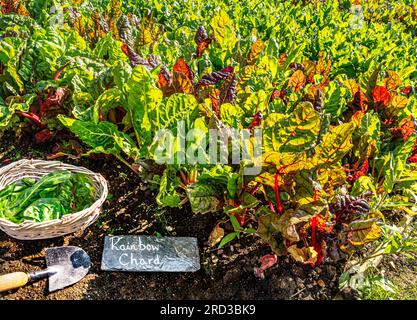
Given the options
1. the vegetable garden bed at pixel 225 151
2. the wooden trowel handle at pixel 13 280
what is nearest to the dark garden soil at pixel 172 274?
the vegetable garden bed at pixel 225 151

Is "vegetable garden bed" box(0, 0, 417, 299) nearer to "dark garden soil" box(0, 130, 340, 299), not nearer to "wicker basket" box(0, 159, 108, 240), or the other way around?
"dark garden soil" box(0, 130, 340, 299)

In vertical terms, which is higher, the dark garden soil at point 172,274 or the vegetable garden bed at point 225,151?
the vegetable garden bed at point 225,151

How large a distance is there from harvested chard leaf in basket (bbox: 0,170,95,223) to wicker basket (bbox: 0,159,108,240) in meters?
0.04

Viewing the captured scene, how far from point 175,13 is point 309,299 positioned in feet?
9.47

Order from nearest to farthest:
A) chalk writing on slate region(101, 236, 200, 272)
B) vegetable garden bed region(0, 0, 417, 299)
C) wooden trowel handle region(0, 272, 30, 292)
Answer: wooden trowel handle region(0, 272, 30, 292) → vegetable garden bed region(0, 0, 417, 299) → chalk writing on slate region(101, 236, 200, 272)

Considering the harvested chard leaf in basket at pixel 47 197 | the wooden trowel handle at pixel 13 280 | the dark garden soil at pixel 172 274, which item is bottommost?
the dark garden soil at pixel 172 274

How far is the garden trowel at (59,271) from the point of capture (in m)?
1.85

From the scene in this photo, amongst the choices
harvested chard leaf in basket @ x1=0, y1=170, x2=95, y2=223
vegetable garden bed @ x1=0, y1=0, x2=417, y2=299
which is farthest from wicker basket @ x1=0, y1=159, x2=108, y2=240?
vegetable garden bed @ x1=0, y1=0, x2=417, y2=299

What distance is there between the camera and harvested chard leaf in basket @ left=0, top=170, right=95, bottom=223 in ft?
7.02

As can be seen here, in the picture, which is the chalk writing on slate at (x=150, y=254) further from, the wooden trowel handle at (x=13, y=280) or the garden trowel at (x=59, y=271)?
the wooden trowel handle at (x=13, y=280)

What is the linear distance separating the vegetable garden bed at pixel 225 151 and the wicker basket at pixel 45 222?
0.47 feet

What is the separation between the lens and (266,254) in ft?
7.18

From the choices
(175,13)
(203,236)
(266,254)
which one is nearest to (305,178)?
(266,254)

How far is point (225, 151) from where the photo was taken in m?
2.00
